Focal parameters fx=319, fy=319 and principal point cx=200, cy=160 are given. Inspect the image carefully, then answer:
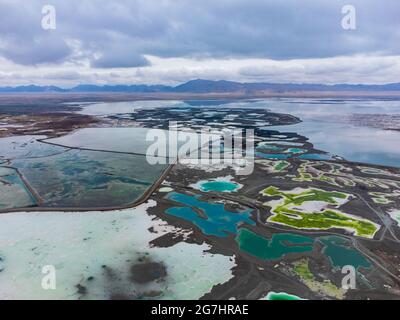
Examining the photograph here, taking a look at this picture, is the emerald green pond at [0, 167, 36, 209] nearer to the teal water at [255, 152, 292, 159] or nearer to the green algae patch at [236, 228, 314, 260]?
the green algae patch at [236, 228, 314, 260]

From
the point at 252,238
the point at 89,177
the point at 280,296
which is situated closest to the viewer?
the point at 280,296

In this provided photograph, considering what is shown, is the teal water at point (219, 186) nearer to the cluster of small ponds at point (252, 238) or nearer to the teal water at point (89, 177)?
the cluster of small ponds at point (252, 238)

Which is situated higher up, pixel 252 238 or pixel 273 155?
pixel 273 155

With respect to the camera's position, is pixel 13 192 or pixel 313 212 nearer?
pixel 313 212

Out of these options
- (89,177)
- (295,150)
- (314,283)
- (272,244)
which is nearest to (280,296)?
(314,283)

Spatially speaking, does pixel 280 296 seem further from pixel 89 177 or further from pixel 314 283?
pixel 89 177

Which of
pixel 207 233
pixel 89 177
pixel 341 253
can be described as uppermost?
pixel 89 177

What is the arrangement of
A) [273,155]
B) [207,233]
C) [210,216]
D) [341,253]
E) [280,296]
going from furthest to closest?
[273,155] < [210,216] < [207,233] < [341,253] < [280,296]
